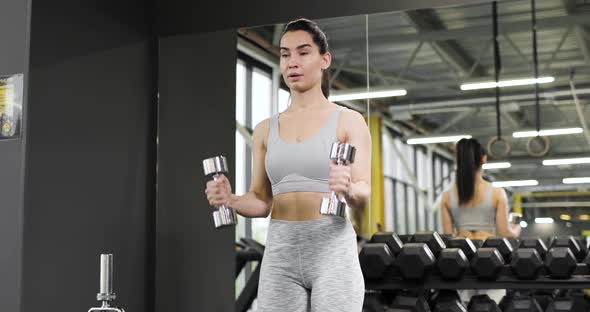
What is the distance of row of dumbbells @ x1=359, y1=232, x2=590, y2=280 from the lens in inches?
106

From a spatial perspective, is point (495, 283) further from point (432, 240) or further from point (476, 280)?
point (432, 240)

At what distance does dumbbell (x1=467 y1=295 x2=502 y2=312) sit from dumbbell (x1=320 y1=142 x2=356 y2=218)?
1.31m

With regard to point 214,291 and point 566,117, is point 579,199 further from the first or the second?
point 214,291

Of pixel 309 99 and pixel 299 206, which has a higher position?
pixel 309 99

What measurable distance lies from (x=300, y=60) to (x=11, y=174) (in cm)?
124

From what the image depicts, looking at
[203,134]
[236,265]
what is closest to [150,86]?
[203,134]

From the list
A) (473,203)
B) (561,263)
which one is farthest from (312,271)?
(473,203)

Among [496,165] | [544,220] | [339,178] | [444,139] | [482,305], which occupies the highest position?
[444,139]

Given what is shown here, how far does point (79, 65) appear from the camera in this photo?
2.87 meters

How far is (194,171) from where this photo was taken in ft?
11.1

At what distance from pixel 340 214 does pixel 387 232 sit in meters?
1.25

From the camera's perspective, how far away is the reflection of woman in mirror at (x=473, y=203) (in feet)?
9.67

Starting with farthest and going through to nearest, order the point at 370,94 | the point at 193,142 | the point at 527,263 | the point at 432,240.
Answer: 1. the point at 193,142
2. the point at 370,94
3. the point at 432,240
4. the point at 527,263

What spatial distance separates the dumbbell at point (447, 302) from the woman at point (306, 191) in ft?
3.43
